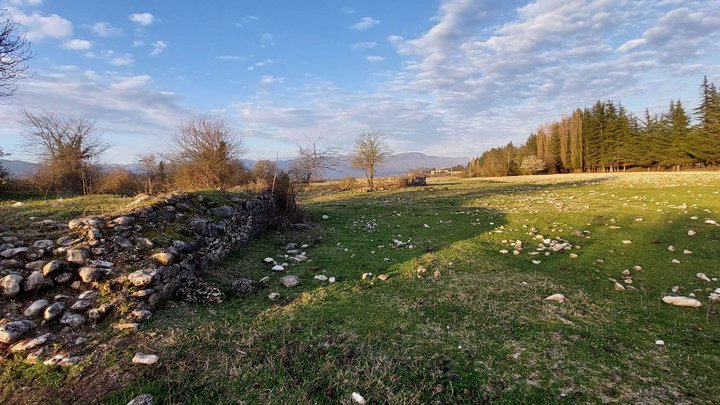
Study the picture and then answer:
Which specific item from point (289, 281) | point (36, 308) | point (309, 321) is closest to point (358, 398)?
point (309, 321)

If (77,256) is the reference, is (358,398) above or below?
below

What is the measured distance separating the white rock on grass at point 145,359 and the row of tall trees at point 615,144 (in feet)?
195

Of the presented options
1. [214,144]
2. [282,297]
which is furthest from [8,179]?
[282,297]

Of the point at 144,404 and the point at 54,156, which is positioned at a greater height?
the point at 54,156

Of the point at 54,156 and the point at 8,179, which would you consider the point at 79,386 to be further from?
the point at 54,156

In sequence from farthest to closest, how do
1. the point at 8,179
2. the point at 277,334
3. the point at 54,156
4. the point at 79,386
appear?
the point at 54,156
the point at 8,179
the point at 277,334
the point at 79,386

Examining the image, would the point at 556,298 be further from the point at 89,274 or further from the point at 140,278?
the point at 89,274

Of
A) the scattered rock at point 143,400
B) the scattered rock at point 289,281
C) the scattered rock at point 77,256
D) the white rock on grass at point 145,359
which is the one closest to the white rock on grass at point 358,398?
the scattered rock at point 143,400

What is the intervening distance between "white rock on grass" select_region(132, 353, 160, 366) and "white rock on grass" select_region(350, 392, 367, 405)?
7.44 ft

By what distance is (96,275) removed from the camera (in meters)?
4.91

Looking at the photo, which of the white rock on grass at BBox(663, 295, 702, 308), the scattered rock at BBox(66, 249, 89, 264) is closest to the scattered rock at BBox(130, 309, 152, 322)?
the scattered rock at BBox(66, 249, 89, 264)

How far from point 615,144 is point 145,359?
220ft

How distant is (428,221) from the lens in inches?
494

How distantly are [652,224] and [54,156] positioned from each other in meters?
31.3
